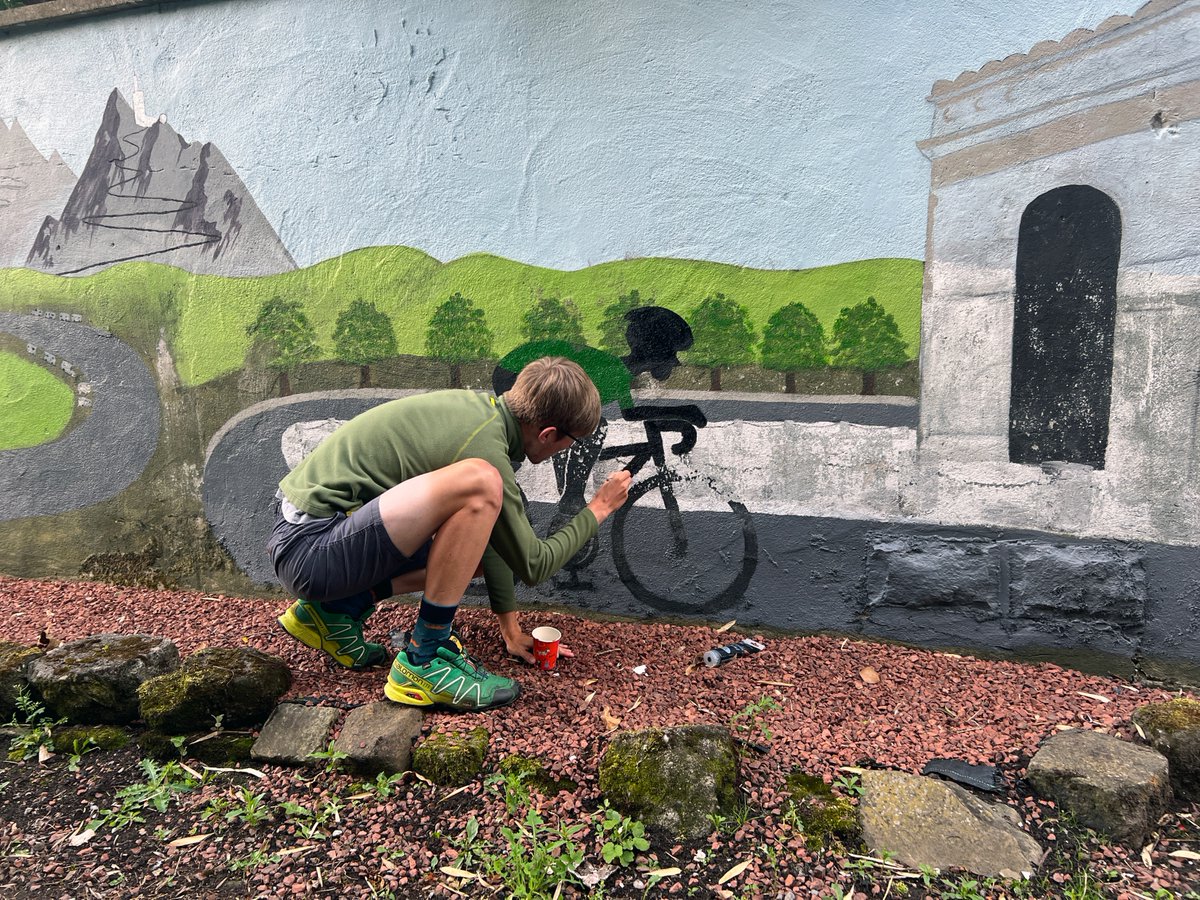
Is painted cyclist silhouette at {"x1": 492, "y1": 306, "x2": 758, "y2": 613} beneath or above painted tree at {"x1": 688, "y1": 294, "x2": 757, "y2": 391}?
beneath

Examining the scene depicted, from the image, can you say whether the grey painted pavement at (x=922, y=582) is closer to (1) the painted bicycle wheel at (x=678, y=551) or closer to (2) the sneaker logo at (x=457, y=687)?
(1) the painted bicycle wheel at (x=678, y=551)

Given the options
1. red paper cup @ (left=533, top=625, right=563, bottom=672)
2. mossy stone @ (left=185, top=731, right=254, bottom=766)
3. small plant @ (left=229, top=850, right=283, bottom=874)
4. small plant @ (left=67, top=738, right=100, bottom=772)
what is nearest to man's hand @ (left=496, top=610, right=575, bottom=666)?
red paper cup @ (left=533, top=625, right=563, bottom=672)

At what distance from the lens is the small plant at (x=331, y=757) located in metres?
2.31

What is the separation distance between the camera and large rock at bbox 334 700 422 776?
2.29 m

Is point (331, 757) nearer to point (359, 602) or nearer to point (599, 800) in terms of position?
point (359, 602)

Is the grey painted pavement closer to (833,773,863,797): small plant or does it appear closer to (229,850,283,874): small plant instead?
(833,773,863,797): small plant

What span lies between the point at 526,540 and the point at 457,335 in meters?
1.22

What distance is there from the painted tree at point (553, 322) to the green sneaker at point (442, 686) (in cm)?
139

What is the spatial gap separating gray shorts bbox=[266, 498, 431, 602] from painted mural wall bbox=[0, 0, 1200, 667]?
1.01m

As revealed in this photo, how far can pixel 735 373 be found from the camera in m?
3.10

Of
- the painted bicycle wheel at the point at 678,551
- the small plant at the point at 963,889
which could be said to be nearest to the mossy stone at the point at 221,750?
the painted bicycle wheel at the point at 678,551

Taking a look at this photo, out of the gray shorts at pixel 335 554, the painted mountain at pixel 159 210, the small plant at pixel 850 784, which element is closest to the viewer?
the small plant at pixel 850 784

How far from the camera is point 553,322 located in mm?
3240

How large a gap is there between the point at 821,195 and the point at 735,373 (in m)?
0.77
